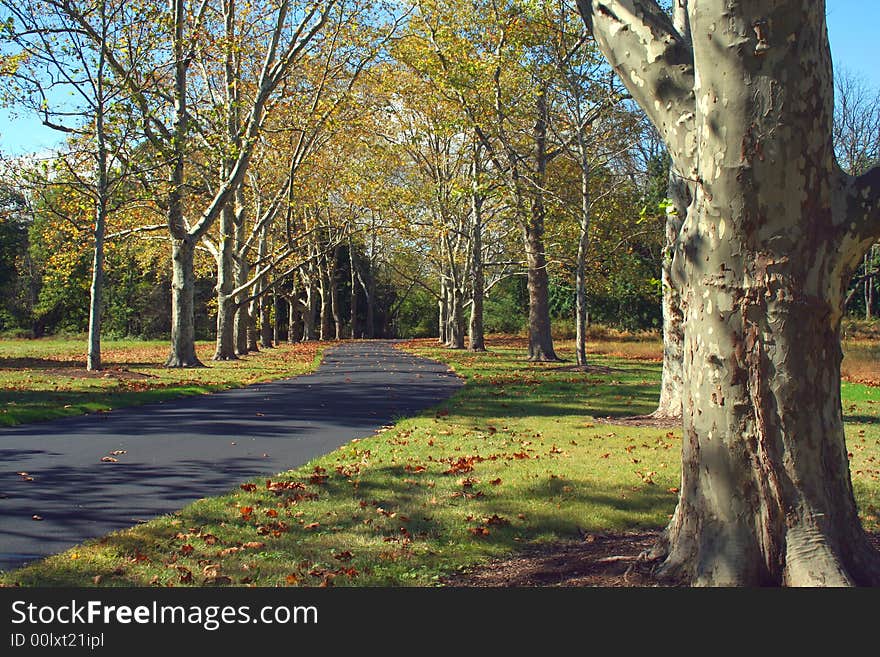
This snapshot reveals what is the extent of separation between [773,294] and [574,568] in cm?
217

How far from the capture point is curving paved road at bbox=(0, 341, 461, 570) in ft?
20.9

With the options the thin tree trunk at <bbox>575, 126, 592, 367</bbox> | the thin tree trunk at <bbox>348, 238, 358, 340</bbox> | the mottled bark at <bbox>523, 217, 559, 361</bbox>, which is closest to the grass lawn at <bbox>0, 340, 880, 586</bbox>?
the thin tree trunk at <bbox>575, 126, 592, 367</bbox>

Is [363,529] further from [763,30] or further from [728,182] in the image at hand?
[763,30]

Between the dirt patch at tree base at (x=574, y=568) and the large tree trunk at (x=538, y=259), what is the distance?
66.9 ft

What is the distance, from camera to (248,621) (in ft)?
13.7

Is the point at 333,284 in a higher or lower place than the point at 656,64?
higher

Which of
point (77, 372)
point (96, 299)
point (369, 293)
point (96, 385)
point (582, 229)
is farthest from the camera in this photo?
point (369, 293)

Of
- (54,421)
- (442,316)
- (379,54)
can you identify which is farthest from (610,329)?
(54,421)

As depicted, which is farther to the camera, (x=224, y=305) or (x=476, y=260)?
(x=476, y=260)

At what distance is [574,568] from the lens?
5.33 m

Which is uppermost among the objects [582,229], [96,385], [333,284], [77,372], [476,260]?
[333,284]

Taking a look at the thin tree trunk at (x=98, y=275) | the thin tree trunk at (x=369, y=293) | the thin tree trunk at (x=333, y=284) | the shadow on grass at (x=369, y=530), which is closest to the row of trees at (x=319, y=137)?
the thin tree trunk at (x=98, y=275)

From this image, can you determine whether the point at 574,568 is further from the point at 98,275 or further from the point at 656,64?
the point at 98,275

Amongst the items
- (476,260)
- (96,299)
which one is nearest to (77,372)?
(96,299)
